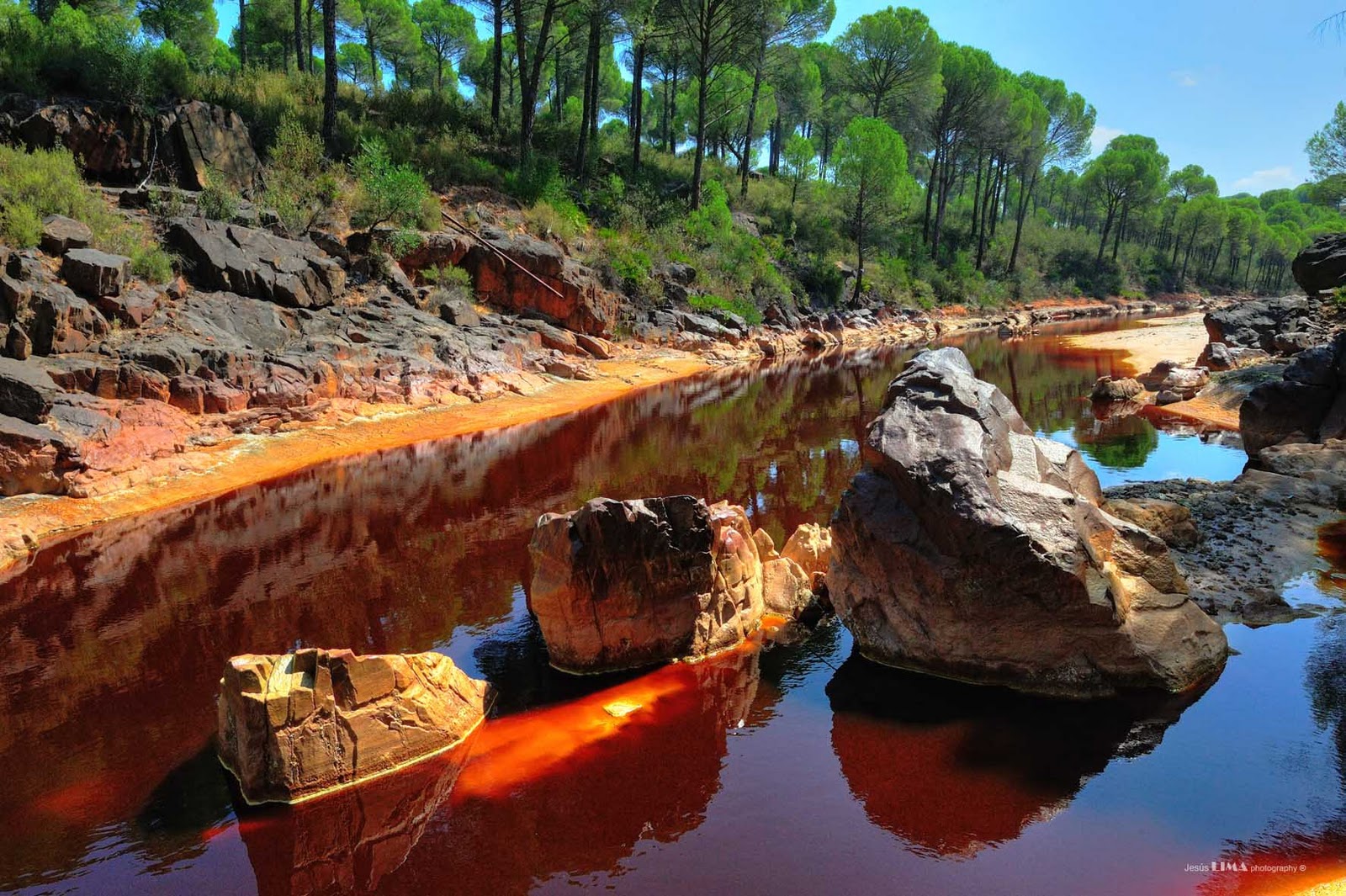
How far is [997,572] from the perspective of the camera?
7.30 meters

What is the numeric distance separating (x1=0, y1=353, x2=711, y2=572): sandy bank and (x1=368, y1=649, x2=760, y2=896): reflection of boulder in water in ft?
30.1

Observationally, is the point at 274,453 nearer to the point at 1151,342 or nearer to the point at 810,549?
the point at 810,549

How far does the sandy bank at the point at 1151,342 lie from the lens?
108 ft

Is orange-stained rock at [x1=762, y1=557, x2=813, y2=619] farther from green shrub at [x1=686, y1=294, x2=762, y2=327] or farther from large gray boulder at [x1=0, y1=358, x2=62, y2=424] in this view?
green shrub at [x1=686, y1=294, x2=762, y2=327]

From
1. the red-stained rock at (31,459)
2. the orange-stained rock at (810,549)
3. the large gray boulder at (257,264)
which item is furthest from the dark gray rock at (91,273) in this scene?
the orange-stained rock at (810,549)

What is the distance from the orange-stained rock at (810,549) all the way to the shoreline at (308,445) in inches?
417

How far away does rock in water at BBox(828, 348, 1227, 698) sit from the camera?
725 centimetres

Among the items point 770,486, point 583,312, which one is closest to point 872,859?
point 770,486

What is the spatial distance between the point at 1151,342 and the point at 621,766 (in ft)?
137

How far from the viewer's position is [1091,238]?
258ft

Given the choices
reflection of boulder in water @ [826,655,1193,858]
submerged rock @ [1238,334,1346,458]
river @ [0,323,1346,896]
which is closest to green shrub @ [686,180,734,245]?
submerged rock @ [1238,334,1346,458]

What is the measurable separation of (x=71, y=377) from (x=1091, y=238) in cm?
8646

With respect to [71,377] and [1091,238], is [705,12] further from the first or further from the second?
[1091,238]

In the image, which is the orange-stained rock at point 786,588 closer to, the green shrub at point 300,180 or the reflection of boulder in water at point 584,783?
the reflection of boulder in water at point 584,783
